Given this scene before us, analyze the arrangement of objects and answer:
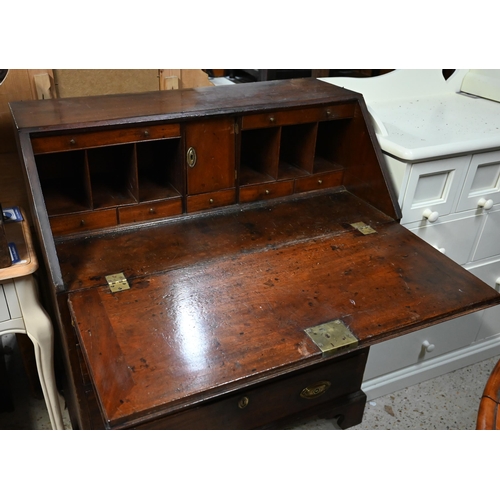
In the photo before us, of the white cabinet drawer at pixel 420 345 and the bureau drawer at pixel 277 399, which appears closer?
the bureau drawer at pixel 277 399

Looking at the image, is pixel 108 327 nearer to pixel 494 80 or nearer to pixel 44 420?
pixel 44 420

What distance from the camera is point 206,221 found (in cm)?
166

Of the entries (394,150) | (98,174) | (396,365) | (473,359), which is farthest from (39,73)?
(473,359)

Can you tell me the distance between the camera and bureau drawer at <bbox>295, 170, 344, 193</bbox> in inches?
71.6

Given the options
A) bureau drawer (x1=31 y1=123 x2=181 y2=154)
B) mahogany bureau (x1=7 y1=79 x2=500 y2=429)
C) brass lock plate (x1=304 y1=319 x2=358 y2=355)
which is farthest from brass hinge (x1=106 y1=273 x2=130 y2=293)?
brass lock plate (x1=304 y1=319 x2=358 y2=355)

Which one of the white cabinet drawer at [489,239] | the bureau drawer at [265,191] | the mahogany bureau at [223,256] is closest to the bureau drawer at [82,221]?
the mahogany bureau at [223,256]

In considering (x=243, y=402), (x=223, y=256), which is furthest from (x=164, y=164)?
(x=243, y=402)

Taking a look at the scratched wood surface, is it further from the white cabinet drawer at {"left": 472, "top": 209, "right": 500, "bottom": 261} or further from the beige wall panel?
the beige wall panel

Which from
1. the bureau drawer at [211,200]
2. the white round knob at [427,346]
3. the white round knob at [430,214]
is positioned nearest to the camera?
the bureau drawer at [211,200]

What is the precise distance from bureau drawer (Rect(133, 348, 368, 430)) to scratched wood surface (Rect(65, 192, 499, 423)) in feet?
1.18

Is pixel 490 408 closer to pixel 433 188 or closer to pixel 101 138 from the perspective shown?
pixel 433 188

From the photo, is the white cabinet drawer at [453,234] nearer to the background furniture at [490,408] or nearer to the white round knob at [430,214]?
the white round knob at [430,214]

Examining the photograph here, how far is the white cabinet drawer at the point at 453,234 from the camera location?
6.12ft

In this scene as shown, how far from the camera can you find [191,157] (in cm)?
159
